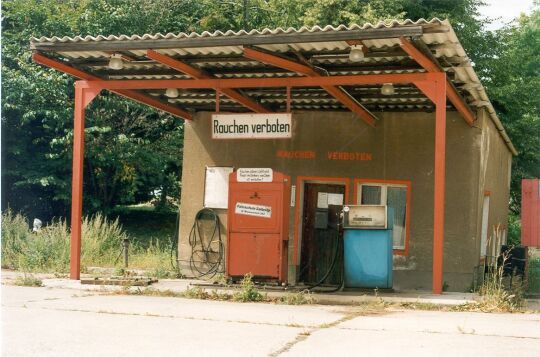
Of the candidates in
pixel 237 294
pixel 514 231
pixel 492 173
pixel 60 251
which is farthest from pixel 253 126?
pixel 514 231

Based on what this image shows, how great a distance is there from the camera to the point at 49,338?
23.6 ft

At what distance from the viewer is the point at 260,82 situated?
12.0 m

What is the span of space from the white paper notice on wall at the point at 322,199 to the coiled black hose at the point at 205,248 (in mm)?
2137

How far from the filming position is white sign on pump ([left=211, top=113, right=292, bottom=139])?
1180cm

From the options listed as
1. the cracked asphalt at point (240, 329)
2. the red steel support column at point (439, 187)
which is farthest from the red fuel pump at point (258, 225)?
the red steel support column at point (439, 187)

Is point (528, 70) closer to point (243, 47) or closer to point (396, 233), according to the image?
point (396, 233)

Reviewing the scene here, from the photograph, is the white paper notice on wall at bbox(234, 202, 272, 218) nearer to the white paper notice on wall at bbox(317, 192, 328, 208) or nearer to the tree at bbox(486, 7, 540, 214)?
the white paper notice on wall at bbox(317, 192, 328, 208)

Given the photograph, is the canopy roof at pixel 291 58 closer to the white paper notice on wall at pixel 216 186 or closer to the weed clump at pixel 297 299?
the white paper notice on wall at pixel 216 186

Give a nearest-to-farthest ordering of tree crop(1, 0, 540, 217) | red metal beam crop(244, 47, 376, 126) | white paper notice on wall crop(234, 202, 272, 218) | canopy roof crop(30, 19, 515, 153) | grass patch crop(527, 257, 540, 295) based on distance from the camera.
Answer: canopy roof crop(30, 19, 515, 153) → red metal beam crop(244, 47, 376, 126) → white paper notice on wall crop(234, 202, 272, 218) → grass patch crop(527, 257, 540, 295) → tree crop(1, 0, 540, 217)

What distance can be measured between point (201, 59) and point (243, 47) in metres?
1.48

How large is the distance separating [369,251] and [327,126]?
393 cm

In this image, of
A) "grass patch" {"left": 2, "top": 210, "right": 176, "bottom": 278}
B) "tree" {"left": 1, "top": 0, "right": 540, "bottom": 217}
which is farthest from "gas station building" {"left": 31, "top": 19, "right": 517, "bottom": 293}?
"tree" {"left": 1, "top": 0, "right": 540, "bottom": 217}

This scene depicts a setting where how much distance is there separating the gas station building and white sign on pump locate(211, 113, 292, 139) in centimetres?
2

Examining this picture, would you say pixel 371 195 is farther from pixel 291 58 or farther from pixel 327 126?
pixel 291 58
